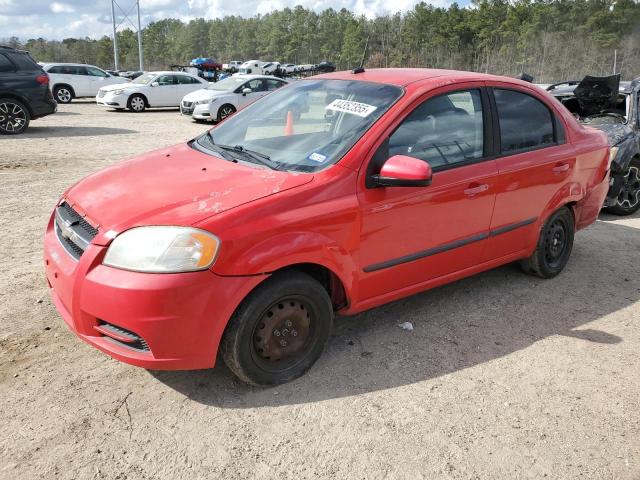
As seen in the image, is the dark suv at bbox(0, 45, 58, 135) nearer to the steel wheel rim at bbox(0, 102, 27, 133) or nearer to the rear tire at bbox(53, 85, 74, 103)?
the steel wheel rim at bbox(0, 102, 27, 133)

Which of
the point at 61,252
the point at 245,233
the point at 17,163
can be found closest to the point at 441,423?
the point at 245,233

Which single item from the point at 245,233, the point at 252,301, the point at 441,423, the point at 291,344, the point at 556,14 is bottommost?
the point at 441,423

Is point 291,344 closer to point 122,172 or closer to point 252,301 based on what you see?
point 252,301

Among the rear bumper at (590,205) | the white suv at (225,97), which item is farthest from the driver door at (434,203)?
the white suv at (225,97)

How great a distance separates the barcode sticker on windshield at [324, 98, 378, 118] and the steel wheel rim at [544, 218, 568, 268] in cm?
207

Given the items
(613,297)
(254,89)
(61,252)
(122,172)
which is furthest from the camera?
(254,89)

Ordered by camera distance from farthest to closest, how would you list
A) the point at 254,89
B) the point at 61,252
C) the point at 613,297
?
the point at 254,89
the point at 613,297
the point at 61,252

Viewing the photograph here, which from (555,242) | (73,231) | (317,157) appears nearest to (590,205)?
(555,242)

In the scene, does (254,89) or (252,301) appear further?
(254,89)

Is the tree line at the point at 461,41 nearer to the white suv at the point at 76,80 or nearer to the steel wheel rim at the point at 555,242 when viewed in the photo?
the steel wheel rim at the point at 555,242

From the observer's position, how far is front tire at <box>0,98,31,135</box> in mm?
11875

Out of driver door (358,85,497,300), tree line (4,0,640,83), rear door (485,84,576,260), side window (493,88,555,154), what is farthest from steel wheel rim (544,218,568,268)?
tree line (4,0,640,83)

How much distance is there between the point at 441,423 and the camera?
2830 mm

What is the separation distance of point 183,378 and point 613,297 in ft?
11.3
